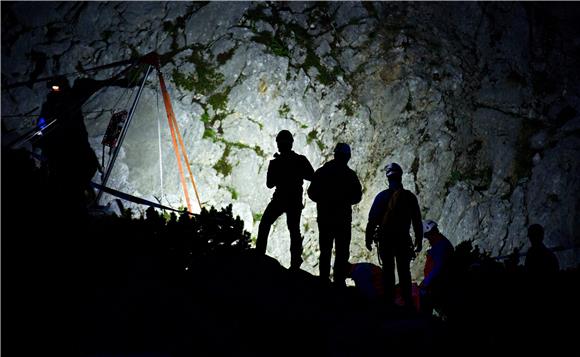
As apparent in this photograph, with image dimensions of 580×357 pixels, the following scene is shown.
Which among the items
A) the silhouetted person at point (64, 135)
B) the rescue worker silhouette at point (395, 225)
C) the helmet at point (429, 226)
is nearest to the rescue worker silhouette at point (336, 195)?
the rescue worker silhouette at point (395, 225)

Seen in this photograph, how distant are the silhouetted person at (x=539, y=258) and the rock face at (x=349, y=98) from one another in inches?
154

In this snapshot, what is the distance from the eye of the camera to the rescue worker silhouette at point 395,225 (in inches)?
193

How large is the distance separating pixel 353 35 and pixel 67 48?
26.1 ft

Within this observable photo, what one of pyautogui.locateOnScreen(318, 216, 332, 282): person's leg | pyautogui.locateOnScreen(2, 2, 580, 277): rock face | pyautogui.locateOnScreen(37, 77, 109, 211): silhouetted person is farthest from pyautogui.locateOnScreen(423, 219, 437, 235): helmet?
pyautogui.locateOnScreen(37, 77, 109, 211): silhouetted person

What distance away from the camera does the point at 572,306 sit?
4504mm

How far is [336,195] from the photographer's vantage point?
496 centimetres

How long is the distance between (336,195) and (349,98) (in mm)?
5047

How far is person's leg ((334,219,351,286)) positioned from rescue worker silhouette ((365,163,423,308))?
32 cm

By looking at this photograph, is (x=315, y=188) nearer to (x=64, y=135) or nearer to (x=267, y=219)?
(x=267, y=219)

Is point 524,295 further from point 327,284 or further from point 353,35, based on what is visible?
point 353,35

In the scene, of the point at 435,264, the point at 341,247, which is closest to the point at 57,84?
the point at 341,247

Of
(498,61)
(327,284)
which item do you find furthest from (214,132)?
(498,61)

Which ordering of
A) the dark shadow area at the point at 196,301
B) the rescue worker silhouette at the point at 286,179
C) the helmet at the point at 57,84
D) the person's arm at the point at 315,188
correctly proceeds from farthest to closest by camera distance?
the helmet at the point at 57,84 → the rescue worker silhouette at the point at 286,179 → the person's arm at the point at 315,188 → the dark shadow area at the point at 196,301

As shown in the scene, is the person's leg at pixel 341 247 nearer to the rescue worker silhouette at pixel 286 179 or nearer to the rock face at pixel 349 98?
the rescue worker silhouette at pixel 286 179
